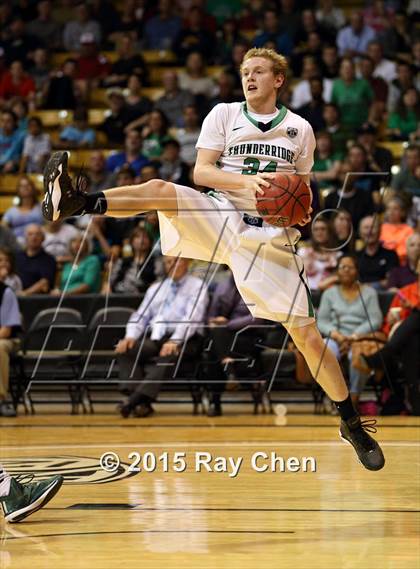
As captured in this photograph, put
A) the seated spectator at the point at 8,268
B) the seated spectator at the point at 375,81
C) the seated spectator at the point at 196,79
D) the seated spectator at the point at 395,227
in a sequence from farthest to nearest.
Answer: the seated spectator at the point at 196,79 → the seated spectator at the point at 375,81 → the seated spectator at the point at 395,227 → the seated spectator at the point at 8,268

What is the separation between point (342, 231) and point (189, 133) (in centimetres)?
360

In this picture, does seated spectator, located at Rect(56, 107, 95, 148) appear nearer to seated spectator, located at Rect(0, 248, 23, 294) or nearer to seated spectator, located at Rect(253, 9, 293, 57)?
seated spectator, located at Rect(253, 9, 293, 57)

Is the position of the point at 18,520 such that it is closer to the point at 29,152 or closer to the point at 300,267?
the point at 300,267

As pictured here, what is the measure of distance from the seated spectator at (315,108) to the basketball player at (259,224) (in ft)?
23.8

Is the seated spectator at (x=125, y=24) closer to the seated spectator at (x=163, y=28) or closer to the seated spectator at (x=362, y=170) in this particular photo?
the seated spectator at (x=163, y=28)

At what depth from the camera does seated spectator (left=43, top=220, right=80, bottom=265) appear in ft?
38.5

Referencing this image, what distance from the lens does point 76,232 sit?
11.9 meters

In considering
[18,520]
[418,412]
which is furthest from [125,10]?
[18,520]

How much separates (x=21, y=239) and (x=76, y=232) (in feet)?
2.54

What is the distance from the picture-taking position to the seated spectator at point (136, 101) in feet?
46.5

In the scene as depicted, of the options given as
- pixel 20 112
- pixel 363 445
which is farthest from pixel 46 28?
pixel 363 445

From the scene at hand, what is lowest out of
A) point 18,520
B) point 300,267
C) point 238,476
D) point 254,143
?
point 238,476

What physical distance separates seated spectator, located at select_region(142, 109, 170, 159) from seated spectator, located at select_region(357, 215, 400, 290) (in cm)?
364

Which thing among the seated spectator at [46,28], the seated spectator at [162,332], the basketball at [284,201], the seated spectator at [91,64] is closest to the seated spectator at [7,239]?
the seated spectator at [162,332]
